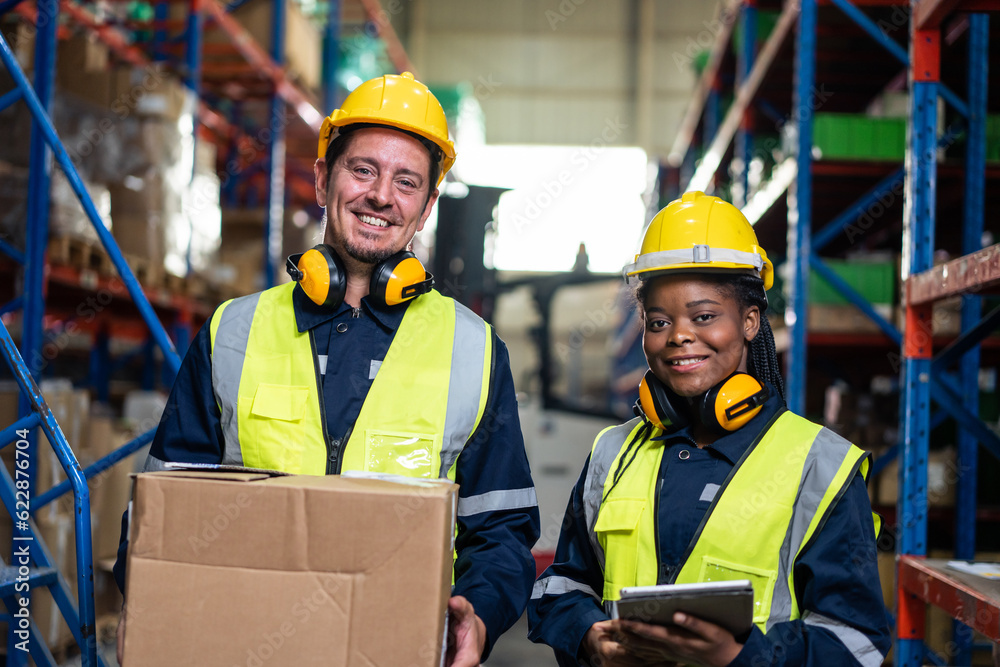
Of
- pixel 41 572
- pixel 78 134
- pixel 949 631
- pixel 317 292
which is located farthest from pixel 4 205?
pixel 949 631

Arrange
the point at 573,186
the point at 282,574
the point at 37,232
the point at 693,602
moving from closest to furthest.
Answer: the point at 282,574 < the point at 693,602 < the point at 37,232 < the point at 573,186

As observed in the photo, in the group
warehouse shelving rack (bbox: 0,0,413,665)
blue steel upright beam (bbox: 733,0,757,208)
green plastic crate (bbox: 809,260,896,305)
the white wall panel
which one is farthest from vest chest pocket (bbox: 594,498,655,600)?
the white wall panel

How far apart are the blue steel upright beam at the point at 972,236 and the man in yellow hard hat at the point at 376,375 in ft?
10.9

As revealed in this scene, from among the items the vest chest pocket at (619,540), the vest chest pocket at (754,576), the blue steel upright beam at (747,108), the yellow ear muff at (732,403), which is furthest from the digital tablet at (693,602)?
the blue steel upright beam at (747,108)

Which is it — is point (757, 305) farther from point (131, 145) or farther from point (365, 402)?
point (131, 145)

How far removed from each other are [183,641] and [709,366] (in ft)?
4.19

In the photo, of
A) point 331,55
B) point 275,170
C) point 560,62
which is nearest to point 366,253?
point 275,170

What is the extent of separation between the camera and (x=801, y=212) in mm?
4957

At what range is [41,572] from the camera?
8.93ft

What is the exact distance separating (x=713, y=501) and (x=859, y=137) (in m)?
3.93

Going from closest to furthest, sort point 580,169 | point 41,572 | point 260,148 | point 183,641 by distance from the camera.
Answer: point 183,641 < point 41,572 < point 260,148 < point 580,169

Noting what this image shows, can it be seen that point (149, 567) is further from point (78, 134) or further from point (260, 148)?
point (260, 148)

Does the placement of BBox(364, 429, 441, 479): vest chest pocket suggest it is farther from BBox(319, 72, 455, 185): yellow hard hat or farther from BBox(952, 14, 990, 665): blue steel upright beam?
BBox(952, 14, 990, 665): blue steel upright beam

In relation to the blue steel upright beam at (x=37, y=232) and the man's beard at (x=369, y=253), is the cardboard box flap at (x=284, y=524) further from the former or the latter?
the blue steel upright beam at (x=37, y=232)
